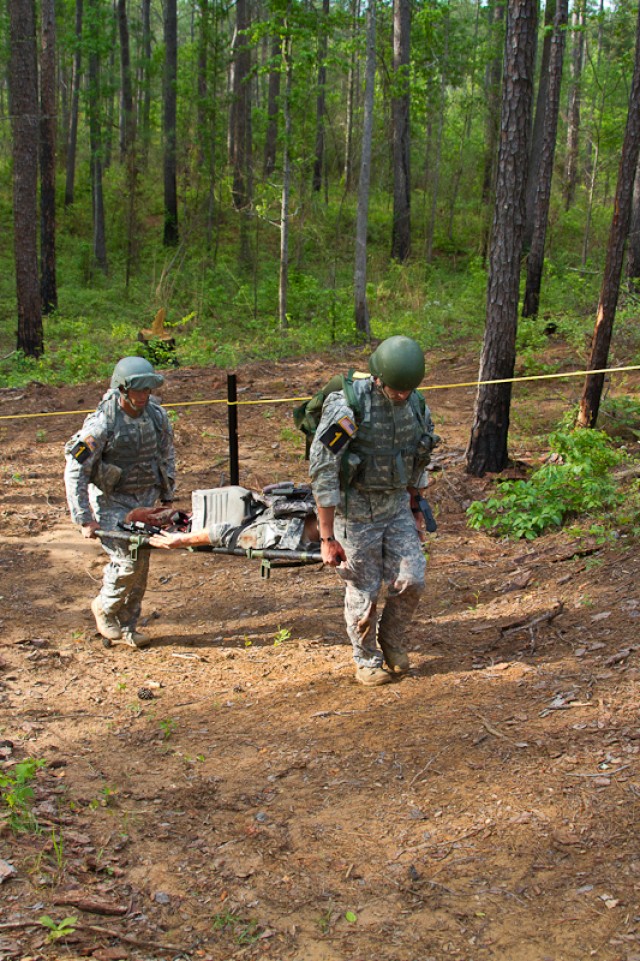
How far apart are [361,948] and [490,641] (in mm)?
2759

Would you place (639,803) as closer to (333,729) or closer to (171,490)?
(333,729)

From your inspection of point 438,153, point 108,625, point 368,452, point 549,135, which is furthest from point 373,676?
point 438,153

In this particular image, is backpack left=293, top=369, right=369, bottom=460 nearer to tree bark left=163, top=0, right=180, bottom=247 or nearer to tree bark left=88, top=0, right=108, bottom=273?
tree bark left=88, top=0, right=108, bottom=273

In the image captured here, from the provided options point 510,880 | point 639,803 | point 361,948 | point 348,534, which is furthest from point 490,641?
point 361,948

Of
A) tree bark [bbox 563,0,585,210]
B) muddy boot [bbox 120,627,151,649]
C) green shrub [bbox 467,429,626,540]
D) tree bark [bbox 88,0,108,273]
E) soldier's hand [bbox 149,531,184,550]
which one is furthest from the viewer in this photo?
tree bark [bbox 563,0,585,210]

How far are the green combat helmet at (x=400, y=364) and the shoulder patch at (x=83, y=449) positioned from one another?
6.82ft

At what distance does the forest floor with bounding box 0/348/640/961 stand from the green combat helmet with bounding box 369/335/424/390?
178cm

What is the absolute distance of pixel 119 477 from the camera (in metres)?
5.70

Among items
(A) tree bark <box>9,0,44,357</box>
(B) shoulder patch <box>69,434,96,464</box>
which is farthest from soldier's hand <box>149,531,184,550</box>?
(A) tree bark <box>9,0,44,357</box>

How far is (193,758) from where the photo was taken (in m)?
4.30

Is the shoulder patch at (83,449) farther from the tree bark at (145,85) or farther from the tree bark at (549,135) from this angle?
the tree bark at (145,85)

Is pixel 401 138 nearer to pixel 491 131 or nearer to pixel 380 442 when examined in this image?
pixel 491 131

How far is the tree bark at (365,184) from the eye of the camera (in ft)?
48.9

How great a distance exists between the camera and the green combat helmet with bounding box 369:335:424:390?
4.39 metres
